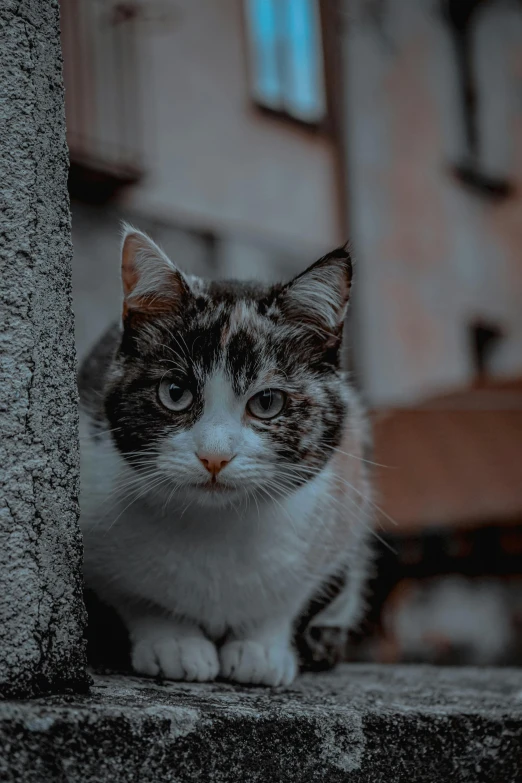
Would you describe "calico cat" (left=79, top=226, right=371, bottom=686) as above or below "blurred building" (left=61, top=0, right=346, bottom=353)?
below

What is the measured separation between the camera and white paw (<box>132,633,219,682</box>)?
5.19 ft

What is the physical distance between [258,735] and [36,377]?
1.69ft

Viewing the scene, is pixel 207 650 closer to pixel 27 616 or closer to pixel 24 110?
pixel 27 616

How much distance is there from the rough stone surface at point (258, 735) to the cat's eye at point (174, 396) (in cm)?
43

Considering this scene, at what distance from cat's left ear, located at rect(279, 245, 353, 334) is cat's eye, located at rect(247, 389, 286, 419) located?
187 millimetres

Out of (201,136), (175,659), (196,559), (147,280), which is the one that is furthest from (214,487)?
(201,136)

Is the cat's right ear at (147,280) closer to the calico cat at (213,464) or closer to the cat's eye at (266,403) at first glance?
the calico cat at (213,464)

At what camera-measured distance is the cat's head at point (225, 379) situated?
1.55m

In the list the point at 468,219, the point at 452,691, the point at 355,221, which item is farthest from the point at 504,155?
the point at 452,691

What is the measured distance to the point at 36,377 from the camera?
117cm

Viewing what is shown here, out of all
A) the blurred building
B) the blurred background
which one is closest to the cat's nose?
the blurred background

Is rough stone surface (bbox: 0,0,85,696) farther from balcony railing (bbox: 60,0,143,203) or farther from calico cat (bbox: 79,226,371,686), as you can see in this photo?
balcony railing (bbox: 60,0,143,203)

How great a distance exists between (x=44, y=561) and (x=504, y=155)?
8.01 m

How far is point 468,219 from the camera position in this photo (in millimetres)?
8062
